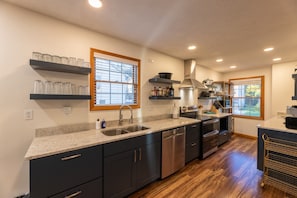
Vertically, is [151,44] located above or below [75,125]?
above

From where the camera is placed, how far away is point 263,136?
242cm

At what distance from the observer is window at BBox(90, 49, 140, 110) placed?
2.35 m

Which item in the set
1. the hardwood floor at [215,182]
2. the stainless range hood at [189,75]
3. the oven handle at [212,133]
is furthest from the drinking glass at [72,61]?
the oven handle at [212,133]

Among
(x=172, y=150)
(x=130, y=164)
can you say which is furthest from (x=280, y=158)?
(x=130, y=164)

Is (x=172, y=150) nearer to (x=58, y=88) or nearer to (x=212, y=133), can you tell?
(x=212, y=133)

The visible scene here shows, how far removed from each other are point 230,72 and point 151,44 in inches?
169

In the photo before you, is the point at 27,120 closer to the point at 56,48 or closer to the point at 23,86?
the point at 23,86

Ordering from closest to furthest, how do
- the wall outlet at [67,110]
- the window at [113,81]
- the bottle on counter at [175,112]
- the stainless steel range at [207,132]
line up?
the wall outlet at [67,110] < the window at [113,81] < the stainless steel range at [207,132] < the bottle on counter at [175,112]

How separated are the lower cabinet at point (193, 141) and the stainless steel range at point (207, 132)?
12cm

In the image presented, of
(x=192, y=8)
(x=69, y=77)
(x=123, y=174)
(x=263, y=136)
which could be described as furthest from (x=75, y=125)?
(x=263, y=136)

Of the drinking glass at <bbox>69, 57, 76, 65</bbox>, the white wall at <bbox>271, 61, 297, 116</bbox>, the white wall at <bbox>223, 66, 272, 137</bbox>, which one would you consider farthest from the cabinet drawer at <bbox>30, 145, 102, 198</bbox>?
the white wall at <bbox>223, 66, 272, 137</bbox>

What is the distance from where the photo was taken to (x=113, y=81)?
2.60 m

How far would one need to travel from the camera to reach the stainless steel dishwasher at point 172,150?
247 cm

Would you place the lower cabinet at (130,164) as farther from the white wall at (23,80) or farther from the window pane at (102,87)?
the window pane at (102,87)
